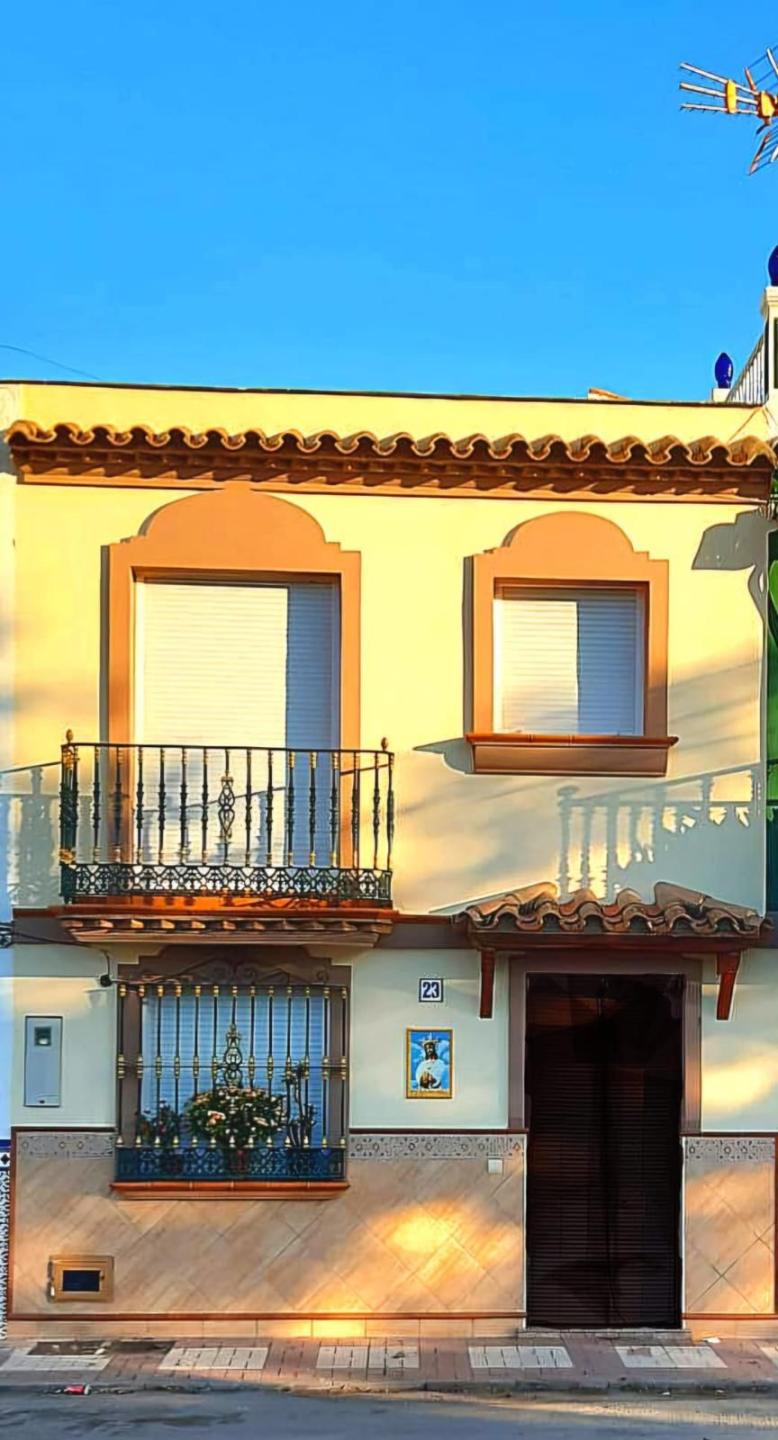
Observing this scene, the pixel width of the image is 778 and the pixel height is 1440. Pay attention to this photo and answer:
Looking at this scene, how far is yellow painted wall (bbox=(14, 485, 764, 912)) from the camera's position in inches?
412

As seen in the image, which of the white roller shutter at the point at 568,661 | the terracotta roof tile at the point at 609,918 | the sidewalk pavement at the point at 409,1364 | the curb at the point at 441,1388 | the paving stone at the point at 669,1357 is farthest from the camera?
the white roller shutter at the point at 568,661

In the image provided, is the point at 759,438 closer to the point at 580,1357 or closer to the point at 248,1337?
the point at 580,1357

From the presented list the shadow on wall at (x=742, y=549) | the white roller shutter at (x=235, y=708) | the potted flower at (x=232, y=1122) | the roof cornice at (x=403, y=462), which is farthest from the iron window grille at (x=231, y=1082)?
the shadow on wall at (x=742, y=549)

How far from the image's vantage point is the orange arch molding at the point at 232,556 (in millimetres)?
10430

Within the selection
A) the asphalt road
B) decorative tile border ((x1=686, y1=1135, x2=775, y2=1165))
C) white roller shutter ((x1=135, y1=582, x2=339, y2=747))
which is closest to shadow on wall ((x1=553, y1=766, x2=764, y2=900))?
decorative tile border ((x1=686, y1=1135, x2=775, y2=1165))

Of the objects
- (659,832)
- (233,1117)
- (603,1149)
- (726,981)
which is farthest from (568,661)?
(233,1117)

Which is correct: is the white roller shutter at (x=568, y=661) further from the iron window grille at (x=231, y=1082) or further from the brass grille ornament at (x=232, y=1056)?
the brass grille ornament at (x=232, y=1056)

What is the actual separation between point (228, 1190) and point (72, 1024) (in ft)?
5.22

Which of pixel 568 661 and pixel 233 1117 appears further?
pixel 568 661

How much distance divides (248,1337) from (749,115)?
1035 cm

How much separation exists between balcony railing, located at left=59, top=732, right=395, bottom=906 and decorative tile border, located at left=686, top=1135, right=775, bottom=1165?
2.85m

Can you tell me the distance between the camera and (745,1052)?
10.5 meters

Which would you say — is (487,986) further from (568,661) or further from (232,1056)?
(568,661)

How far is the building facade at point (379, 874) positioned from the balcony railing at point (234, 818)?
0.10 feet
